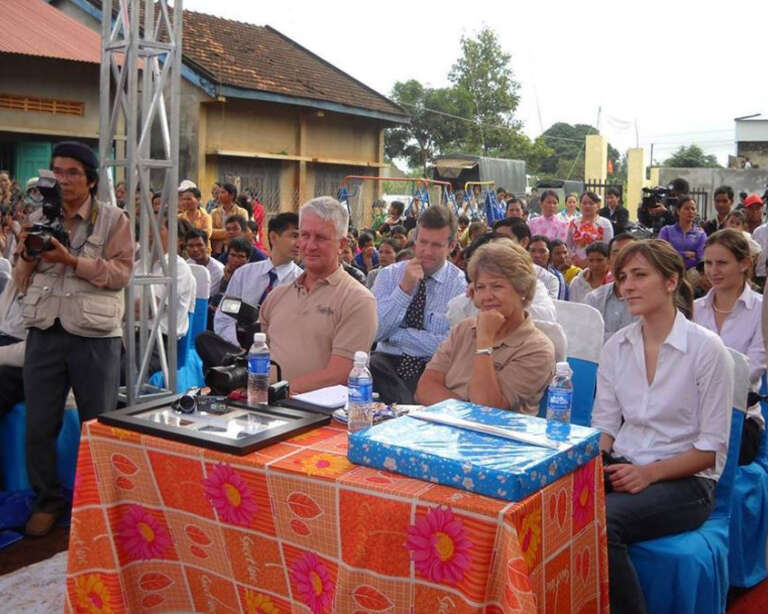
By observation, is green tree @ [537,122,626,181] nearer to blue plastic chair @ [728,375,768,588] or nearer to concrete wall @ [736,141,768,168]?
concrete wall @ [736,141,768,168]

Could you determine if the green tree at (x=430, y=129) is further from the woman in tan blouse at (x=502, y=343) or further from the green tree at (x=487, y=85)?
the woman in tan blouse at (x=502, y=343)

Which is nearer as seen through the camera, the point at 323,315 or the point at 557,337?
the point at 557,337

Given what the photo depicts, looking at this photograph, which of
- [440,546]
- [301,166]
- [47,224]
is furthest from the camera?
[301,166]

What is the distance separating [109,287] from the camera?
4000mm

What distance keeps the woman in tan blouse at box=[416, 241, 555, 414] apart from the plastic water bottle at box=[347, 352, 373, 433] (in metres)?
0.54

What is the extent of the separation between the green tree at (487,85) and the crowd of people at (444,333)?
125 ft

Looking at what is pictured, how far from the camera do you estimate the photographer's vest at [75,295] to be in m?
3.93

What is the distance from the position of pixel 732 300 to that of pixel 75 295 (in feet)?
10.6

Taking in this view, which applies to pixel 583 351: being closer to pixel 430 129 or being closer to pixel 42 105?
pixel 42 105

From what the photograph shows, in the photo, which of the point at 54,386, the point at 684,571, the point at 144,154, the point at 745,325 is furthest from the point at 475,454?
the point at 144,154

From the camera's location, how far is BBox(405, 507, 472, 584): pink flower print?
6.64 ft

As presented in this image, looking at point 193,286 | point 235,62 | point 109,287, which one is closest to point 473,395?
point 109,287

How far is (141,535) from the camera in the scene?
2.69 metres

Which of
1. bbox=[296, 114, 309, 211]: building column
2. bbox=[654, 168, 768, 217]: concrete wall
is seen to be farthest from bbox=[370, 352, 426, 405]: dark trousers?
bbox=[654, 168, 768, 217]: concrete wall
